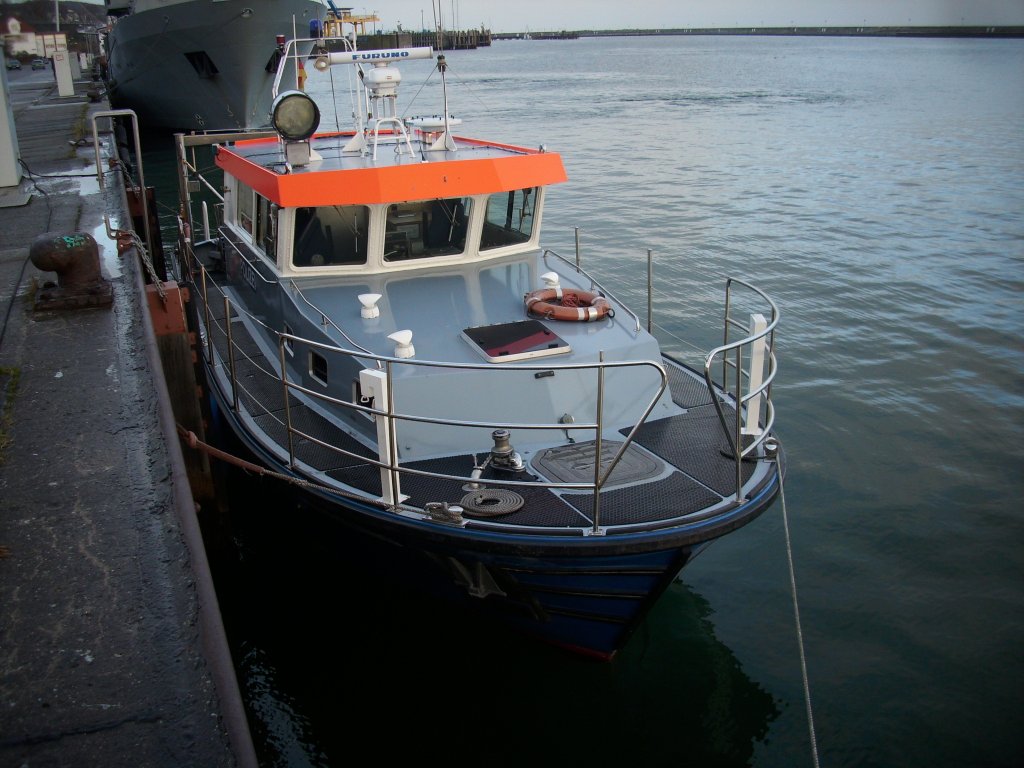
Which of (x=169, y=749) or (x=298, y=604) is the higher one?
(x=169, y=749)

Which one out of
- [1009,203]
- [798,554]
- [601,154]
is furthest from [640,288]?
[601,154]

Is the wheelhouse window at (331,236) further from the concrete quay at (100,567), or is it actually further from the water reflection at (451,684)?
the water reflection at (451,684)

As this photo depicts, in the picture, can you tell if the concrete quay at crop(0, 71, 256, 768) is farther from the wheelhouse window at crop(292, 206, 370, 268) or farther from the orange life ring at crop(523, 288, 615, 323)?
the orange life ring at crop(523, 288, 615, 323)

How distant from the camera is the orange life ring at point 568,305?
21.6 feet

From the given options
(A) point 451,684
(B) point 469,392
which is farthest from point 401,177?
(A) point 451,684

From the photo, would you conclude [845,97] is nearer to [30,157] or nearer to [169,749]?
[30,157]

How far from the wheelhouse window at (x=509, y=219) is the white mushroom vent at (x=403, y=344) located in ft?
6.53

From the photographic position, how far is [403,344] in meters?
5.81

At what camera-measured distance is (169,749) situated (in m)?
2.89

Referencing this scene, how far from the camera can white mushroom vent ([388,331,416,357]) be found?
5.71 metres

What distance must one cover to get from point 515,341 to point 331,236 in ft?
6.93

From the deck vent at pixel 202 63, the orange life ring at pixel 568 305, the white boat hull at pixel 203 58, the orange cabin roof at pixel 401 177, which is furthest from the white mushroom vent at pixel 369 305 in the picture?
the deck vent at pixel 202 63

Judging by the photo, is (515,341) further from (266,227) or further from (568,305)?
(266,227)

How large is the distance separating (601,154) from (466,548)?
78.4 feet
